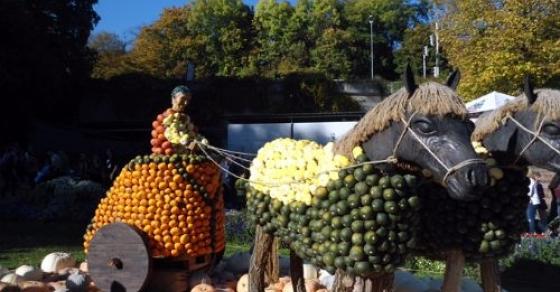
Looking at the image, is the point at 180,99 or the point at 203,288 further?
the point at 180,99

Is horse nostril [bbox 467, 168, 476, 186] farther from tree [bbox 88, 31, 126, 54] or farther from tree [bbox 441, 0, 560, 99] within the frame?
tree [bbox 88, 31, 126, 54]

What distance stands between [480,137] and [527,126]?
1.23 feet

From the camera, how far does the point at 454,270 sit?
5191mm

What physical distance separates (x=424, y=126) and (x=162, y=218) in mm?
3115

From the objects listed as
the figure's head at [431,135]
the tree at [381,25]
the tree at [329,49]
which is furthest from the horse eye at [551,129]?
the tree at [381,25]

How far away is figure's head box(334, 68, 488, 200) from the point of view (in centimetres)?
423

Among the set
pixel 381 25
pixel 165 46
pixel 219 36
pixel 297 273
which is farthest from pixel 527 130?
pixel 381 25

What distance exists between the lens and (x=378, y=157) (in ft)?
15.3

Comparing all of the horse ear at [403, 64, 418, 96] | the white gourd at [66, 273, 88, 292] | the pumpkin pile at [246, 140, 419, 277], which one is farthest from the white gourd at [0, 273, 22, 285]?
the horse ear at [403, 64, 418, 96]

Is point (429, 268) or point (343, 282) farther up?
point (343, 282)

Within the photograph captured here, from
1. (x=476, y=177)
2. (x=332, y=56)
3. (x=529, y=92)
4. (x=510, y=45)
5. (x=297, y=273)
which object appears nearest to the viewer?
(x=476, y=177)

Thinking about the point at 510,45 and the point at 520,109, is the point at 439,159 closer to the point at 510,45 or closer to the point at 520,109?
the point at 520,109

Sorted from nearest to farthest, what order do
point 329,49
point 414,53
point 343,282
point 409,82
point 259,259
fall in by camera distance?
point 409,82 < point 343,282 < point 259,259 < point 329,49 < point 414,53

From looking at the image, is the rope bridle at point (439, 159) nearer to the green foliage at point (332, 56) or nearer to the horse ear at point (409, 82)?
the horse ear at point (409, 82)
